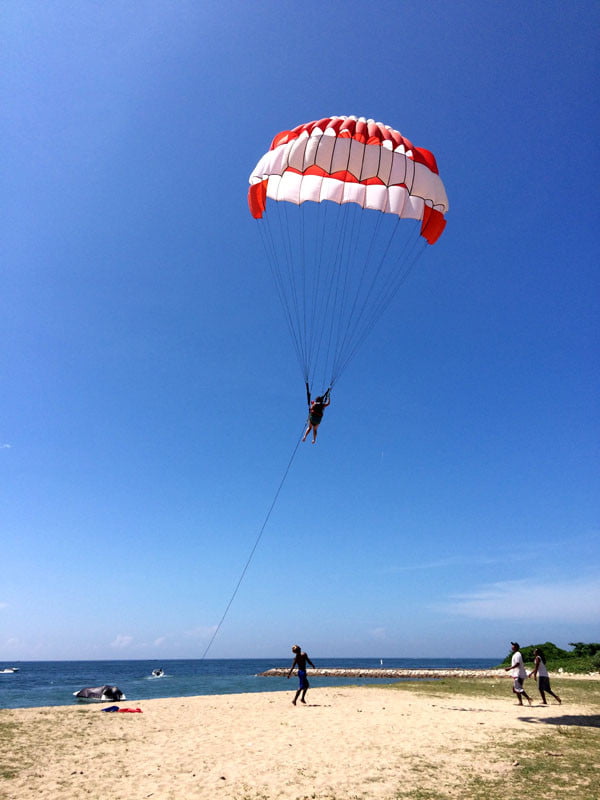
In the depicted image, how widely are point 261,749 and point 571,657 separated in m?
33.2

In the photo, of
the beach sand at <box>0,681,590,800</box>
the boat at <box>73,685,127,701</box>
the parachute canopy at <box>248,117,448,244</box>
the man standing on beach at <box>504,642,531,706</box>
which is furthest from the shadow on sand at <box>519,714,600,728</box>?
the boat at <box>73,685,127,701</box>

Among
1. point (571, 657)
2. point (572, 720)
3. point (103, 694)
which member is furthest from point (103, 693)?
point (571, 657)

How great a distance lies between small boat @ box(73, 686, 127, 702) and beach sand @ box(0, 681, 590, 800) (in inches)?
377

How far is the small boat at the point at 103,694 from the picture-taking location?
2197 centimetres

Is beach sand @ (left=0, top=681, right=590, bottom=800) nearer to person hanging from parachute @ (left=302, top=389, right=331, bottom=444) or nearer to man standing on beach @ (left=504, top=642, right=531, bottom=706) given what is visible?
man standing on beach @ (left=504, top=642, right=531, bottom=706)

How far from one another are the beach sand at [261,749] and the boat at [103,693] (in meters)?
9.57

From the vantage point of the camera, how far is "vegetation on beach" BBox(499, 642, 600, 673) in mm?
27777

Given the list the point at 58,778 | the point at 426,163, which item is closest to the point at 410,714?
the point at 58,778

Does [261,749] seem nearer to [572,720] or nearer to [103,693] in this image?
[572,720]

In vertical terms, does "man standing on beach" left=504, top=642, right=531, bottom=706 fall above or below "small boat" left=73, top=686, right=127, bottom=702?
above

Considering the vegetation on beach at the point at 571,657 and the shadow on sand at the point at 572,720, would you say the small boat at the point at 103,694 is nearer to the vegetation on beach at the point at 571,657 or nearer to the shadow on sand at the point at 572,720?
the shadow on sand at the point at 572,720

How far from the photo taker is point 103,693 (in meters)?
22.7

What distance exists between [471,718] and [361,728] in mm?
3111

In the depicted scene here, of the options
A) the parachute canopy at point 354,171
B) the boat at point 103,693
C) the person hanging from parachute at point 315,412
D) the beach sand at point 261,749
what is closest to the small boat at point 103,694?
the boat at point 103,693
